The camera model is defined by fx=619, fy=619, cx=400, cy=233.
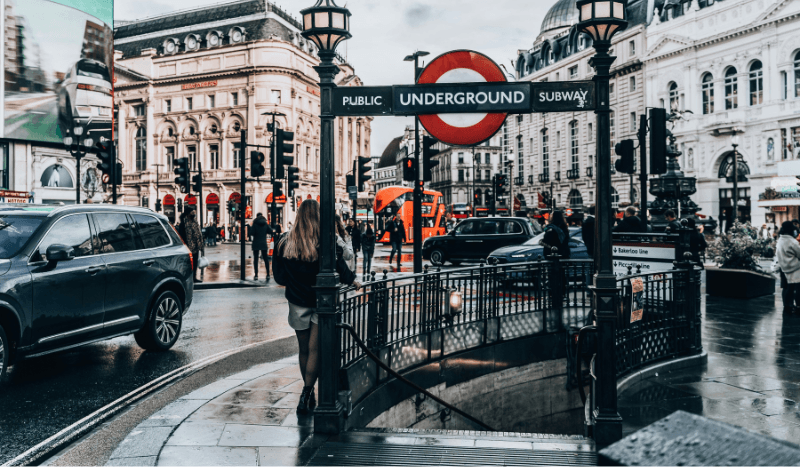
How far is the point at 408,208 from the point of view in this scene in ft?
119

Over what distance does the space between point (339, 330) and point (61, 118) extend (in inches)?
1914

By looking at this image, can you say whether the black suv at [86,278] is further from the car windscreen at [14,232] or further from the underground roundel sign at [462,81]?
the underground roundel sign at [462,81]

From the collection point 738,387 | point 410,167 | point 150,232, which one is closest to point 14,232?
point 150,232

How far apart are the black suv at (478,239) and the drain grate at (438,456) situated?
17143mm

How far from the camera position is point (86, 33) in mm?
46562

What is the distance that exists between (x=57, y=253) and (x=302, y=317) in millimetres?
2746

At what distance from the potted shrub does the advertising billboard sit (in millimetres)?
39815

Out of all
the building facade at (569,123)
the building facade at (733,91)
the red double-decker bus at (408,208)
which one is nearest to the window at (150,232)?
the red double-decker bus at (408,208)

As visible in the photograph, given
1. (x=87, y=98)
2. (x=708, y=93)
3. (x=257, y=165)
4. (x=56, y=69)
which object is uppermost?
(x=56, y=69)

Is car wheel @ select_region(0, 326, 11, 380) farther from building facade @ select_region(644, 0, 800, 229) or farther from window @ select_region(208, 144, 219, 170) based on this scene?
window @ select_region(208, 144, 219, 170)

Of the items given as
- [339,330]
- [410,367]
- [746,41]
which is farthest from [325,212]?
[746,41]

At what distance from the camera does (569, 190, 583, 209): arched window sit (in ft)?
214

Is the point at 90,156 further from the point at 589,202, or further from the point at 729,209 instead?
the point at 729,209

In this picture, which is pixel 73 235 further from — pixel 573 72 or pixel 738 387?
pixel 573 72
